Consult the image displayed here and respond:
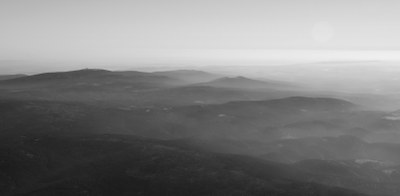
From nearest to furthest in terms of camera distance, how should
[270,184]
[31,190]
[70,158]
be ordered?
[31,190] < [270,184] < [70,158]

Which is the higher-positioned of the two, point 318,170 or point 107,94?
point 107,94

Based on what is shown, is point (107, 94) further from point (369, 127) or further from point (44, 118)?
point (369, 127)

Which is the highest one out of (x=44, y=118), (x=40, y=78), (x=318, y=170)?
(x=40, y=78)

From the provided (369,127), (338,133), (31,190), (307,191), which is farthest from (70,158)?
(369,127)

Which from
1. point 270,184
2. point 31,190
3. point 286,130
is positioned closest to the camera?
point 31,190

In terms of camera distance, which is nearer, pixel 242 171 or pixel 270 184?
pixel 270 184

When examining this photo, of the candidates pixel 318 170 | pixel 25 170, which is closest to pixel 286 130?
pixel 318 170

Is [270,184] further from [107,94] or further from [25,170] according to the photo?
[107,94]
